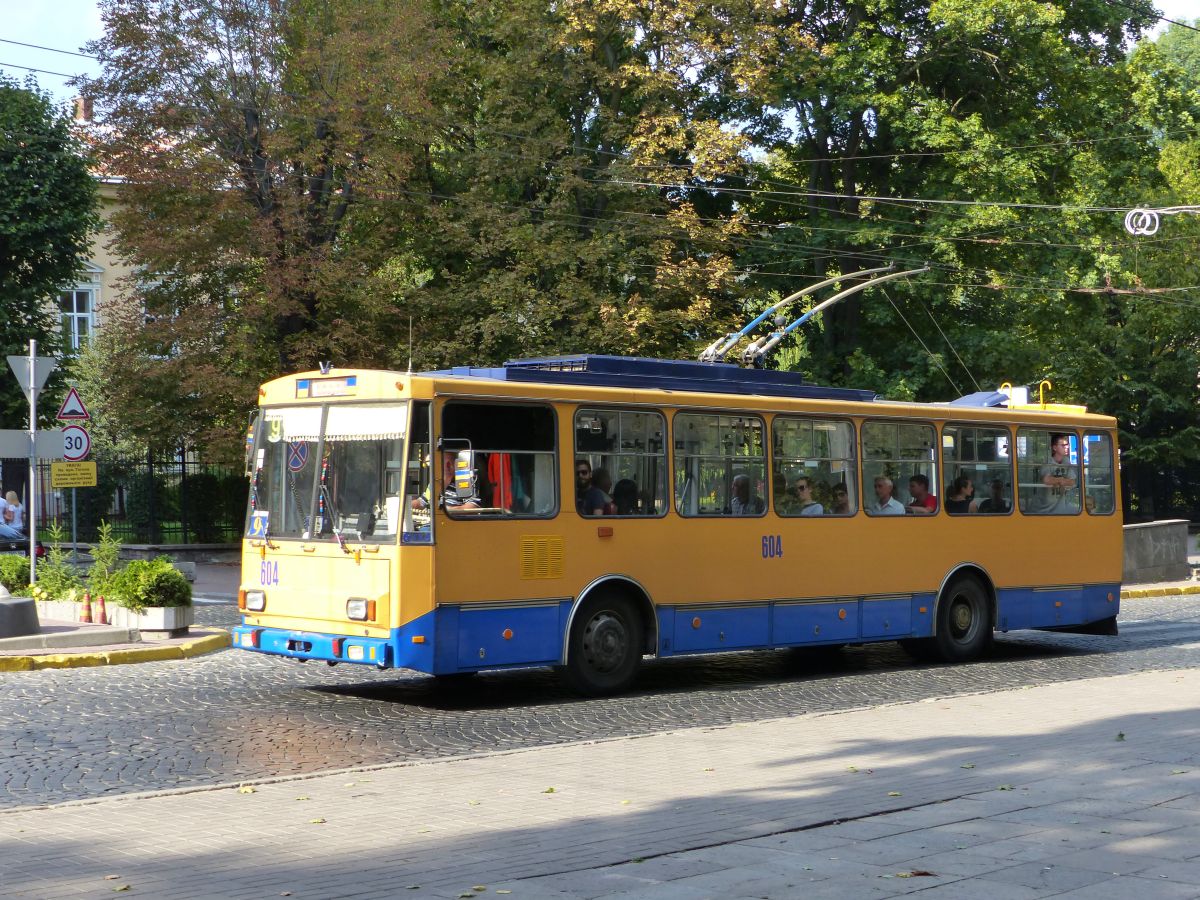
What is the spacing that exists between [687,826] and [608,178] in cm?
2818

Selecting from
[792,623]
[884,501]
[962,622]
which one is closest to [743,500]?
[792,623]

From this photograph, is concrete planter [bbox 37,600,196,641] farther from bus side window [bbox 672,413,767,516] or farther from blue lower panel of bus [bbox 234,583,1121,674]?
bus side window [bbox 672,413,767,516]

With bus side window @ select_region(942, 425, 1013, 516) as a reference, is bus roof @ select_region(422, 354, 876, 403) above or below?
above

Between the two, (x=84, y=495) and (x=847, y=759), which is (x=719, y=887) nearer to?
(x=847, y=759)

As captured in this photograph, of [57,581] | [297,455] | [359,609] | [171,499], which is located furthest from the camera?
[171,499]

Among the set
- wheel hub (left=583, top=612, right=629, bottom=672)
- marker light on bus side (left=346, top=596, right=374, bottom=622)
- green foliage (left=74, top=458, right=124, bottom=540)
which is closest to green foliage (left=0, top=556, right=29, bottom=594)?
marker light on bus side (left=346, top=596, right=374, bottom=622)

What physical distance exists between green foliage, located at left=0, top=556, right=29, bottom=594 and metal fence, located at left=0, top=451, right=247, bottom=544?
1268 cm

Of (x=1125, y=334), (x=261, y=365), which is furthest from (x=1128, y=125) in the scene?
(x=261, y=365)

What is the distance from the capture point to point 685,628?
49.1ft

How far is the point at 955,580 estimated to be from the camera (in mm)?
17969

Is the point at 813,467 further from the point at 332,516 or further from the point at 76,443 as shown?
the point at 76,443

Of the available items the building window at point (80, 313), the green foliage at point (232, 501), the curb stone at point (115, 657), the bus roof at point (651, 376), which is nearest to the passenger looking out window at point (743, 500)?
the bus roof at point (651, 376)

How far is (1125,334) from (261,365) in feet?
82.6

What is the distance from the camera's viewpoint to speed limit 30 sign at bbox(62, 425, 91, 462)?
21.1m
